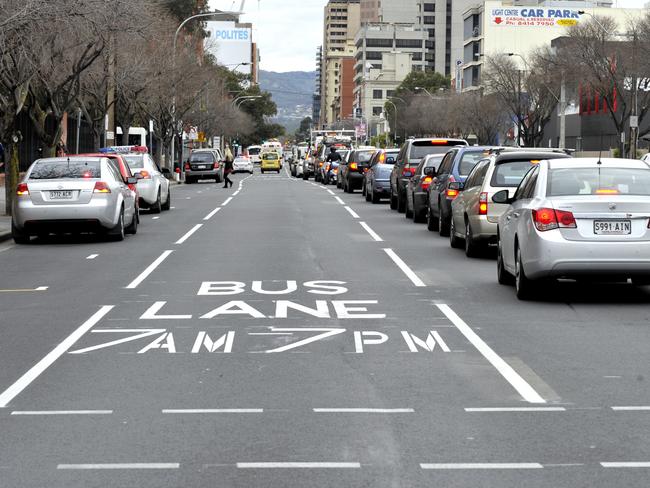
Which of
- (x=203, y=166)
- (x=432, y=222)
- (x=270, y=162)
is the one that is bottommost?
(x=270, y=162)

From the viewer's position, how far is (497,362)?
9.73 metres

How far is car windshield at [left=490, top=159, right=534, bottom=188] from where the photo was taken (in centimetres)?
1900

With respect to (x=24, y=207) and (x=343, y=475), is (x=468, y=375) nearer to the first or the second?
(x=343, y=475)

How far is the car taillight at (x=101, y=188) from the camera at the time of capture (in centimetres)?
2231

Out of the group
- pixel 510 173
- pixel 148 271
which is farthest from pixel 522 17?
pixel 148 271

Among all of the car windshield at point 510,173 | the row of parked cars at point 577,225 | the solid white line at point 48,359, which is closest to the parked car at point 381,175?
the car windshield at point 510,173

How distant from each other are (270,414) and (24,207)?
15180mm

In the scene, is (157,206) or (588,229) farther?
(157,206)

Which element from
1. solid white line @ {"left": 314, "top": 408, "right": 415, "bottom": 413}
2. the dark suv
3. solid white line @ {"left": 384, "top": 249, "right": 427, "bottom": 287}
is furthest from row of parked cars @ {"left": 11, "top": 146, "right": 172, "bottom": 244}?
solid white line @ {"left": 314, "top": 408, "right": 415, "bottom": 413}

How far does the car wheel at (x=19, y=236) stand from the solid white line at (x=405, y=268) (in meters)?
6.69

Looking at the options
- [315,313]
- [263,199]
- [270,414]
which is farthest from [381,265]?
[263,199]

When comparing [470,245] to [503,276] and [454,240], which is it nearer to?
[454,240]

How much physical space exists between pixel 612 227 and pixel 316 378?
211 inches

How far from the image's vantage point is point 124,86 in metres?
50.3
